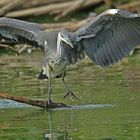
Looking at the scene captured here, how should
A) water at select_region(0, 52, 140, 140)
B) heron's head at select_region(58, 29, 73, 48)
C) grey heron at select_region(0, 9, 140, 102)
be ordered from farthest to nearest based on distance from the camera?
grey heron at select_region(0, 9, 140, 102) → heron's head at select_region(58, 29, 73, 48) → water at select_region(0, 52, 140, 140)

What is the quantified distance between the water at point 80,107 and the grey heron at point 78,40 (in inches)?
18.9

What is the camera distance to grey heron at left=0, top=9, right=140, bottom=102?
31.2 feet

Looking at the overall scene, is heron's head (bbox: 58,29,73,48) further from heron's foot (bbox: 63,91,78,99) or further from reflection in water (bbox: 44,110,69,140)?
reflection in water (bbox: 44,110,69,140)

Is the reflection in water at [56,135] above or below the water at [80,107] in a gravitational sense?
below

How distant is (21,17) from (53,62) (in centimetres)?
832

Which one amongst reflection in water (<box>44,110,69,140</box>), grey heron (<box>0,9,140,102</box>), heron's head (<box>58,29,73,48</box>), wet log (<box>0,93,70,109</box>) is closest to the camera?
reflection in water (<box>44,110,69,140</box>)

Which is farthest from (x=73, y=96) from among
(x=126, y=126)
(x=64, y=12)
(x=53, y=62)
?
(x=64, y=12)

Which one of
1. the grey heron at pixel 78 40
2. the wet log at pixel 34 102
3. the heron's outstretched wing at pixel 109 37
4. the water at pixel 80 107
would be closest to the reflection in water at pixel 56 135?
the water at pixel 80 107

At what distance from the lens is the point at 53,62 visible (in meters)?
9.72

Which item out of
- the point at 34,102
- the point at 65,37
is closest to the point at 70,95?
the point at 34,102

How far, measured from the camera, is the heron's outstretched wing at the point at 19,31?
377 inches

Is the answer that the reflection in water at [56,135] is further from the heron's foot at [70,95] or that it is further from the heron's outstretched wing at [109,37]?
the heron's outstretched wing at [109,37]

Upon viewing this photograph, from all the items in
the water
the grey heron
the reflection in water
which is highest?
the grey heron

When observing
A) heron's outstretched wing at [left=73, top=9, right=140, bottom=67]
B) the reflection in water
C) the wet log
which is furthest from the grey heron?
the reflection in water
